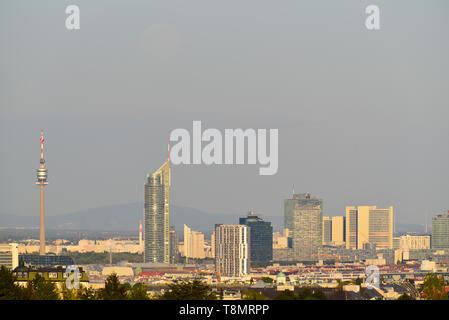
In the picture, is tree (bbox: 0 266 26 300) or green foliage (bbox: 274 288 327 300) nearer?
tree (bbox: 0 266 26 300)

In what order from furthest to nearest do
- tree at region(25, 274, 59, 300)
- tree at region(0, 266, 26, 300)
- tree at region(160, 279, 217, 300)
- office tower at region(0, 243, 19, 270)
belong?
office tower at region(0, 243, 19, 270) → tree at region(25, 274, 59, 300) → tree at region(0, 266, 26, 300) → tree at region(160, 279, 217, 300)

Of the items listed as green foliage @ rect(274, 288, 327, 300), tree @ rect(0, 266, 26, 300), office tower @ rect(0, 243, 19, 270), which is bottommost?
office tower @ rect(0, 243, 19, 270)

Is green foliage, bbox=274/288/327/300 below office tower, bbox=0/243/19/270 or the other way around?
the other way around

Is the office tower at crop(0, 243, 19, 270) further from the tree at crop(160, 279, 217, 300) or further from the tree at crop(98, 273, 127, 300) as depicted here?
the tree at crop(160, 279, 217, 300)

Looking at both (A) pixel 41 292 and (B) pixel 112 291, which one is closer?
(B) pixel 112 291

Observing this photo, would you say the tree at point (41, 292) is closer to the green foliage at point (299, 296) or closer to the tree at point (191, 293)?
the tree at point (191, 293)

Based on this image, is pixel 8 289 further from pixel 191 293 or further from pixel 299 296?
pixel 299 296

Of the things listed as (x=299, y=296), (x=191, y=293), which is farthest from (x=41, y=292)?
(x=299, y=296)

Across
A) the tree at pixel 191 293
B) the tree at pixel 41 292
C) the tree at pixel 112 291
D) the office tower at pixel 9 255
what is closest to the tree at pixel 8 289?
the tree at pixel 41 292

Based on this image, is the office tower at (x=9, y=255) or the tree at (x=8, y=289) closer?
the tree at (x=8, y=289)

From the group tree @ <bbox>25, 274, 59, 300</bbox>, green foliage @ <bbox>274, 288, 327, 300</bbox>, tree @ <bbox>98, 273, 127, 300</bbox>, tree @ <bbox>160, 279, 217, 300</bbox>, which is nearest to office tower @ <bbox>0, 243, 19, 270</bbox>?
tree @ <bbox>25, 274, 59, 300</bbox>

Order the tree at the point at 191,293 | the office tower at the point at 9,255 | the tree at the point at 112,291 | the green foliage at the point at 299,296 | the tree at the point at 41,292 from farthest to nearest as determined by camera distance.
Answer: the office tower at the point at 9,255
the tree at the point at 41,292
the green foliage at the point at 299,296
the tree at the point at 112,291
the tree at the point at 191,293
